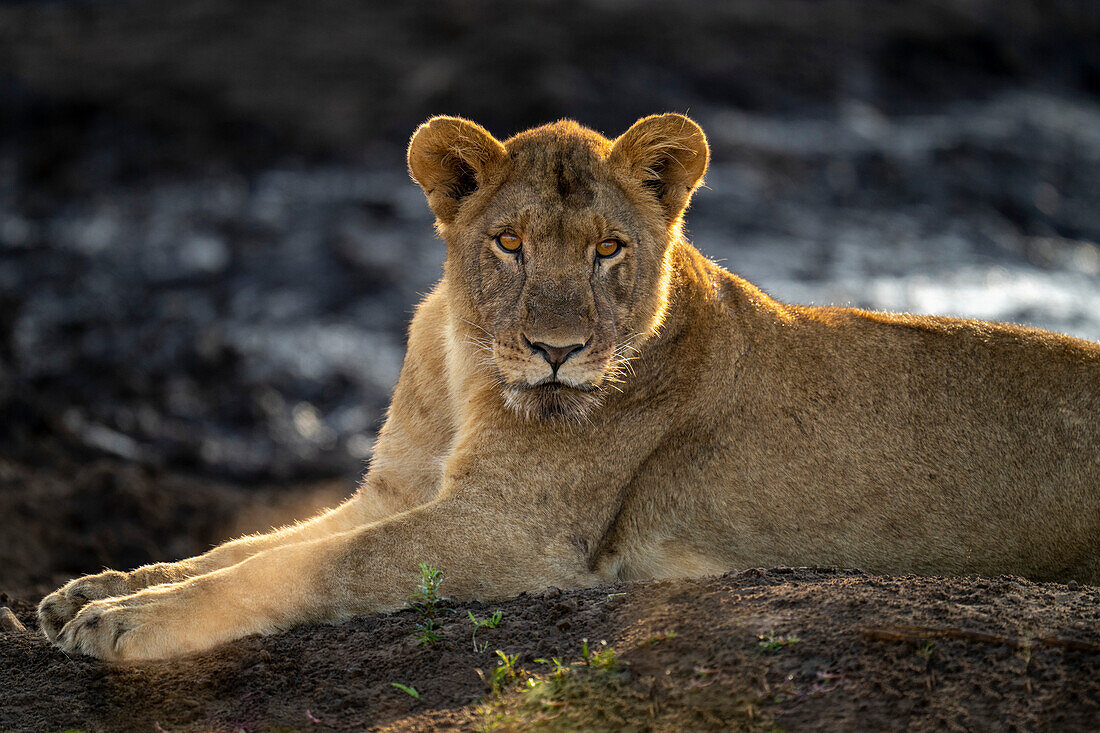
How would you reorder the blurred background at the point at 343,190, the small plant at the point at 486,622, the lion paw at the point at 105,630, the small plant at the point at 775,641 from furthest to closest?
the blurred background at the point at 343,190 → the lion paw at the point at 105,630 → the small plant at the point at 486,622 → the small plant at the point at 775,641

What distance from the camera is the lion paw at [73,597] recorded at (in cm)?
476

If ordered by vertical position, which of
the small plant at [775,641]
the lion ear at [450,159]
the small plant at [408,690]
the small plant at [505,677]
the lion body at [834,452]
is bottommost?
the small plant at [408,690]

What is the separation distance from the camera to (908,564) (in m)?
4.95

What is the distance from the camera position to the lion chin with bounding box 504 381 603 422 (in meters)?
4.70

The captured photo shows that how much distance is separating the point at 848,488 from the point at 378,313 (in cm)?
928

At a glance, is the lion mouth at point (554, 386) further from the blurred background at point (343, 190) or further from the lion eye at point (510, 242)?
the blurred background at point (343, 190)

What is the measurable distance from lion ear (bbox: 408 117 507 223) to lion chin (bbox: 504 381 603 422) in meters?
1.00

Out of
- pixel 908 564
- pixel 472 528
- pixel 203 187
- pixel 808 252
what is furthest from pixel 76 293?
pixel 908 564

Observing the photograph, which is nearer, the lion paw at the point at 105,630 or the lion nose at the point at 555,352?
the lion paw at the point at 105,630

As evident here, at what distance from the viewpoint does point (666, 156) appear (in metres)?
5.17

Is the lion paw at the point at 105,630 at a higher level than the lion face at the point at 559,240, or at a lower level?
lower

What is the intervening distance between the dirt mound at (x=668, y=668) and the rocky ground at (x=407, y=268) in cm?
1

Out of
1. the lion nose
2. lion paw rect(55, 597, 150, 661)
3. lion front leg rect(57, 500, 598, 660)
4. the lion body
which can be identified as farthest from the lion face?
lion paw rect(55, 597, 150, 661)

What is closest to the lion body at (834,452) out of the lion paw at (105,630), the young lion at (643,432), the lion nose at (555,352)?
the young lion at (643,432)
